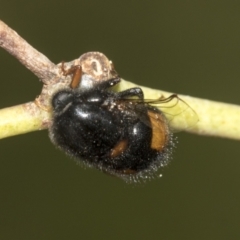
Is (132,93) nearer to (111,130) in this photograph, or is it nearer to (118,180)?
(111,130)

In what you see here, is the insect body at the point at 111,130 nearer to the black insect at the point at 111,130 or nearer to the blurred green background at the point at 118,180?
the black insect at the point at 111,130

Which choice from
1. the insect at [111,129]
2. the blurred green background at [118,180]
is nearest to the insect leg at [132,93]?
the insect at [111,129]

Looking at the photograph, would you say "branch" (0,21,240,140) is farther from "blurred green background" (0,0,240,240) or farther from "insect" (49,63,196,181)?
"blurred green background" (0,0,240,240)

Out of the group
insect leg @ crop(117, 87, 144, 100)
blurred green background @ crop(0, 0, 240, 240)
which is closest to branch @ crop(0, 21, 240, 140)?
insect leg @ crop(117, 87, 144, 100)

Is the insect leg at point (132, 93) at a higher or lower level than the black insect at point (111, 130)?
higher

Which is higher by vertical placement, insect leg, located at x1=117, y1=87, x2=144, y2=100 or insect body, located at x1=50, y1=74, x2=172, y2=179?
insect leg, located at x1=117, y1=87, x2=144, y2=100

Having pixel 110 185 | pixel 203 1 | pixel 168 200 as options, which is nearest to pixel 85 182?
pixel 110 185

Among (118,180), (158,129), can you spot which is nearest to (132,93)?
(158,129)
